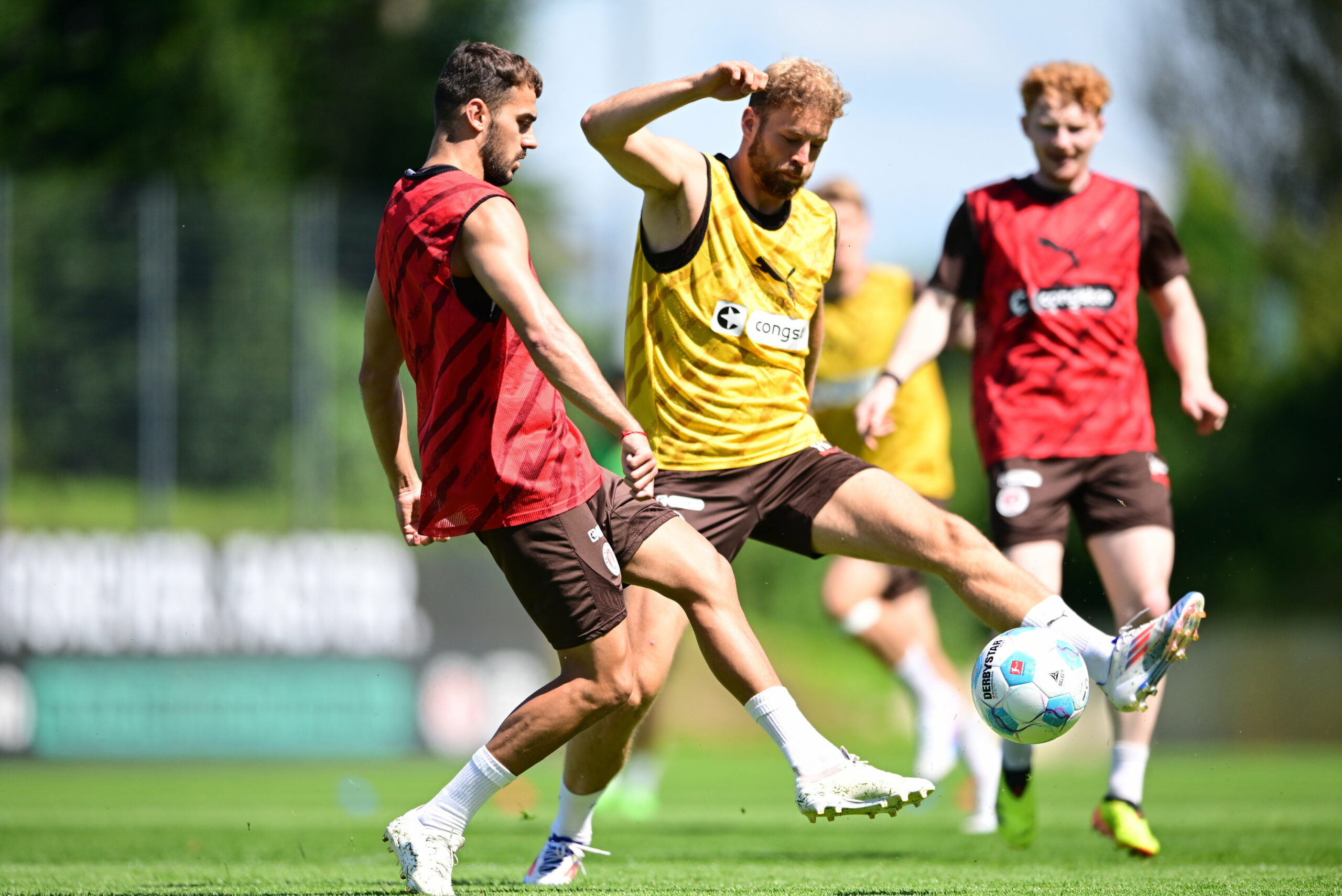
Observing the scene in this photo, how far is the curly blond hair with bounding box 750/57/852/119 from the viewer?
5.30 meters

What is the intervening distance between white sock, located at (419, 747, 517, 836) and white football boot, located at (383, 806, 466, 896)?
36 mm

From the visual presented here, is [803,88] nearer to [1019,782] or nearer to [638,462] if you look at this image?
[638,462]

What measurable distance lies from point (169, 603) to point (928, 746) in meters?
9.26

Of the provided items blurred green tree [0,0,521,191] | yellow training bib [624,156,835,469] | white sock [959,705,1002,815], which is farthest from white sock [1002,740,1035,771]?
blurred green tree [0,0,521,191]

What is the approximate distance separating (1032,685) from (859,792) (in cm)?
81

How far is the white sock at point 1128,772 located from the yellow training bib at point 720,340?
1893 millimetres

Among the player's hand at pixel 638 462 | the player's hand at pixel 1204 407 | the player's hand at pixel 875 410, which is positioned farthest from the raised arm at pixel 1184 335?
the player's hand at pixel 638 462

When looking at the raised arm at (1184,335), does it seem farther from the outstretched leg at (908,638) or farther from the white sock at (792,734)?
the white sock at (792,734)

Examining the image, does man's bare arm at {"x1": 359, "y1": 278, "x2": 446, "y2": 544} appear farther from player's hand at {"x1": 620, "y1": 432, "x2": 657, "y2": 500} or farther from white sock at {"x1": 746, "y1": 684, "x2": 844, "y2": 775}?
white sock at {"x1": 746, "y1": 684, "x2": 844, "y2": 775}

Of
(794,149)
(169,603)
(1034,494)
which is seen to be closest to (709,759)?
(169,603)

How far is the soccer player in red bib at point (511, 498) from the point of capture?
4.75 m

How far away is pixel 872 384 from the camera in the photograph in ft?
28.4

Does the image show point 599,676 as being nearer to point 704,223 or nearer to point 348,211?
point 704,223

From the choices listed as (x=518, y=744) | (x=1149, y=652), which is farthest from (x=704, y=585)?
(x=1149, y=652)
